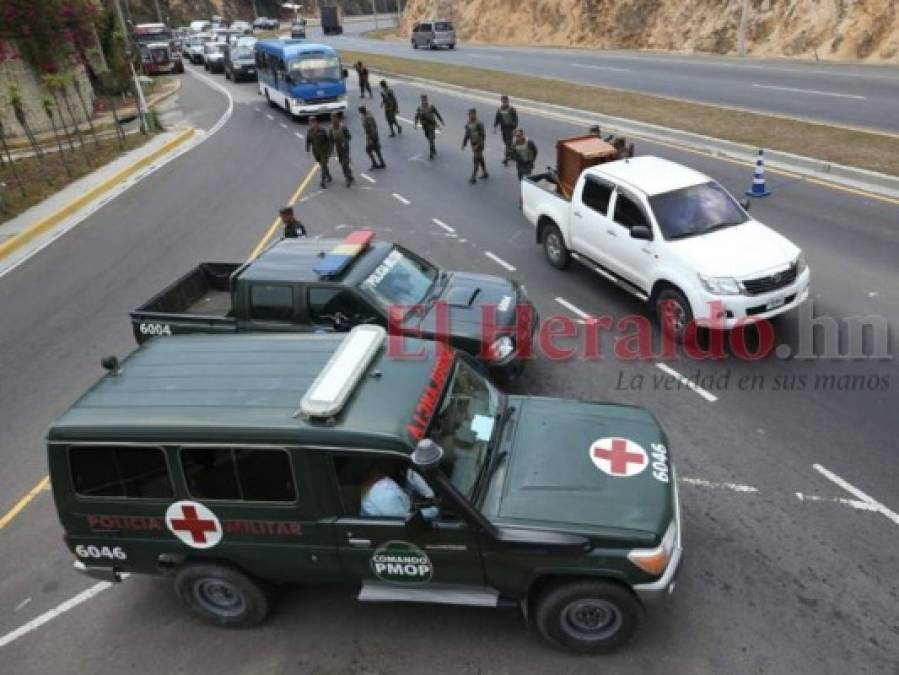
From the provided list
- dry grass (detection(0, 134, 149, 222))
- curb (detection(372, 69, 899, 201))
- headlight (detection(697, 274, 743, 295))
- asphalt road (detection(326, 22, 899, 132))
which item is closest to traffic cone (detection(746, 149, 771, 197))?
curb (detection(372, 69, 899, 201))

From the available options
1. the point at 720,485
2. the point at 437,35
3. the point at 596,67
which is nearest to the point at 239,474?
the point at 720,485

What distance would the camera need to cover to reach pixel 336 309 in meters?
7.93

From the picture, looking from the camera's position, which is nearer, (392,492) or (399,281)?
(392,492)

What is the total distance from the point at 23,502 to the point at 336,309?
3766 millimetres

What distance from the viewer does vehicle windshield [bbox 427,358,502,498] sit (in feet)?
16.3

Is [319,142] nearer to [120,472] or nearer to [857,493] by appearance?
[120,472]

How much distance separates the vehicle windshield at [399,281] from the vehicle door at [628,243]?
2.61 metres

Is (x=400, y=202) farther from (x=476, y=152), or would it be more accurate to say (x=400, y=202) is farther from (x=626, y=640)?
(x=626, y=640)

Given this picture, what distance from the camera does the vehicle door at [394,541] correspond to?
4.70 metres

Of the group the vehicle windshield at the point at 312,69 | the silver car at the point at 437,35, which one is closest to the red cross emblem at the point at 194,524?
the vehicle windshield at the point at 312,69

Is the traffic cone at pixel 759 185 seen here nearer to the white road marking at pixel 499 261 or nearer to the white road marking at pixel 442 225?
the white road marking at pixel 499 261

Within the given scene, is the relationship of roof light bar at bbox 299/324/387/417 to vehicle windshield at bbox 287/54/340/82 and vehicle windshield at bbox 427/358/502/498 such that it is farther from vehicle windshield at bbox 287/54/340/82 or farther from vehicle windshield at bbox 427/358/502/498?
vehicle windshield at bbox 287/54/340/82

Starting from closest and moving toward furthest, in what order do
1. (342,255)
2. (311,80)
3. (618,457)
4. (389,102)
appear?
(618,457) < (342,255) < (389,102) < (311,80)

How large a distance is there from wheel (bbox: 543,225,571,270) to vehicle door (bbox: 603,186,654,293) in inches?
50.7
